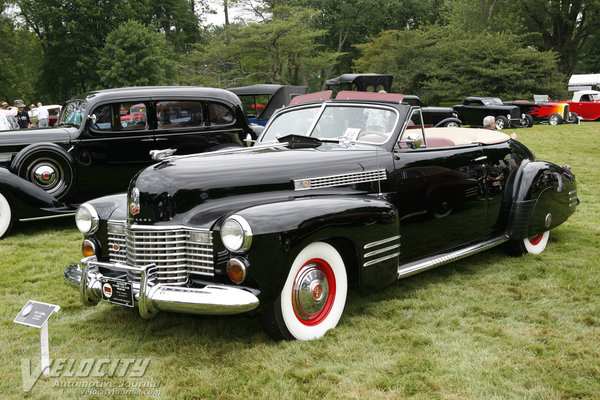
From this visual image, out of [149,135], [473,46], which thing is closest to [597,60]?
[473,46]

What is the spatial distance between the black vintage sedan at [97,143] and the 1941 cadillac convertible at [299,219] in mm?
3177

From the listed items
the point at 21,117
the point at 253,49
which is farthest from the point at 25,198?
the point at 253,49

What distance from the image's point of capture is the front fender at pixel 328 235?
3.32m

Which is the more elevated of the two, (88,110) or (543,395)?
(88,110)

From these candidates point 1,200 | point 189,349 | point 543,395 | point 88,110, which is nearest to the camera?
point 543,395

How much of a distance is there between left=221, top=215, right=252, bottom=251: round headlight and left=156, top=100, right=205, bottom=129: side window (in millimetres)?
5089

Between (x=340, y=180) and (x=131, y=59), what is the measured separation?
111ft

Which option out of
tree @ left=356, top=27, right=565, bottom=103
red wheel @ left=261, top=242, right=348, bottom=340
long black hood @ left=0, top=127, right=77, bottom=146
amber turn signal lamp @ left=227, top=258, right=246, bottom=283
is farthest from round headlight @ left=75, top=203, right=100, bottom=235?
tree @ left=356, top=27, right=565, bottom=103

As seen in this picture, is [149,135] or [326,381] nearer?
[326,381]

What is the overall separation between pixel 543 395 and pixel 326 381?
3.98ft

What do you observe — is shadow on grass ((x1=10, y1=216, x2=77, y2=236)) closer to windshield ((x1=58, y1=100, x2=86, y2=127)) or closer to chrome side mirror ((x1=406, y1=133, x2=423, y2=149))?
windshield ((x1=58, y1=100, x2=86, y2=127))

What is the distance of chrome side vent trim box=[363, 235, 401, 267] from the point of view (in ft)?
12.8

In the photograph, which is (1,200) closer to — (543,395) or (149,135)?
(149,135)

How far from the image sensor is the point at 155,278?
3479mm
